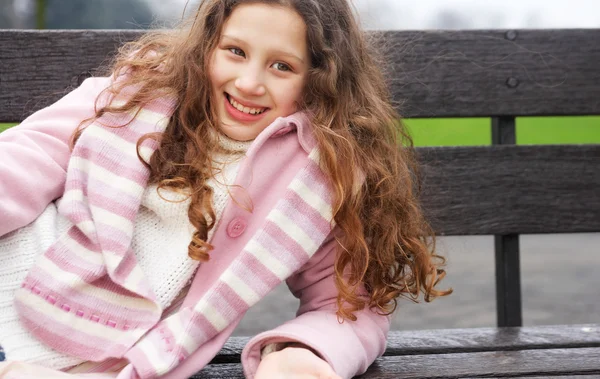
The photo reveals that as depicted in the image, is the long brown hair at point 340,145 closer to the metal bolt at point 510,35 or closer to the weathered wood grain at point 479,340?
the weathered wood grain at point 479,340

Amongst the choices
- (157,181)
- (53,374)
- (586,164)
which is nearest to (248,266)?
(157,181)

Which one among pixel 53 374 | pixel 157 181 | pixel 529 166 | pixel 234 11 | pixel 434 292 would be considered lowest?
pixel 53 374

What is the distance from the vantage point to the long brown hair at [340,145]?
1.84 meters

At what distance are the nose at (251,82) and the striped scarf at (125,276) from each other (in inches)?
7.4

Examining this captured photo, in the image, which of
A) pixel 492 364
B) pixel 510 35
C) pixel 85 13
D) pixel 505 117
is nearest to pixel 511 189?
pixel 505 117

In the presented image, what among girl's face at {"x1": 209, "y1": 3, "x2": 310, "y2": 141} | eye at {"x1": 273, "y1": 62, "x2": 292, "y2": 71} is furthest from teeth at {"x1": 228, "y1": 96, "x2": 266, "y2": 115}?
eye at {"x1": 273, "y1": 62, "x2": 292, "y2": 71}

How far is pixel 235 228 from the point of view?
1828 millimetres

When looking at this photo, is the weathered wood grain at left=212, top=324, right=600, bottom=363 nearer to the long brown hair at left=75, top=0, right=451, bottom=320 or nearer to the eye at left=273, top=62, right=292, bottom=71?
the long brown hair at left=75, top=0, right=451, bottom=320

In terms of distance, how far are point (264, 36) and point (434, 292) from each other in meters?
0.70

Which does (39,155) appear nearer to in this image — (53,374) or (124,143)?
(124,143)

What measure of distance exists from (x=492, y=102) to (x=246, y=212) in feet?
3.13

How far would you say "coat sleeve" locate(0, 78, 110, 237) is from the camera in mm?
1821

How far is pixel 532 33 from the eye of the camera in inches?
96.7

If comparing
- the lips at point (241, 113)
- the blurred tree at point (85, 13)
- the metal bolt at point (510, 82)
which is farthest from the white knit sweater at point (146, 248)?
the blurred tree at point (85, 13)
